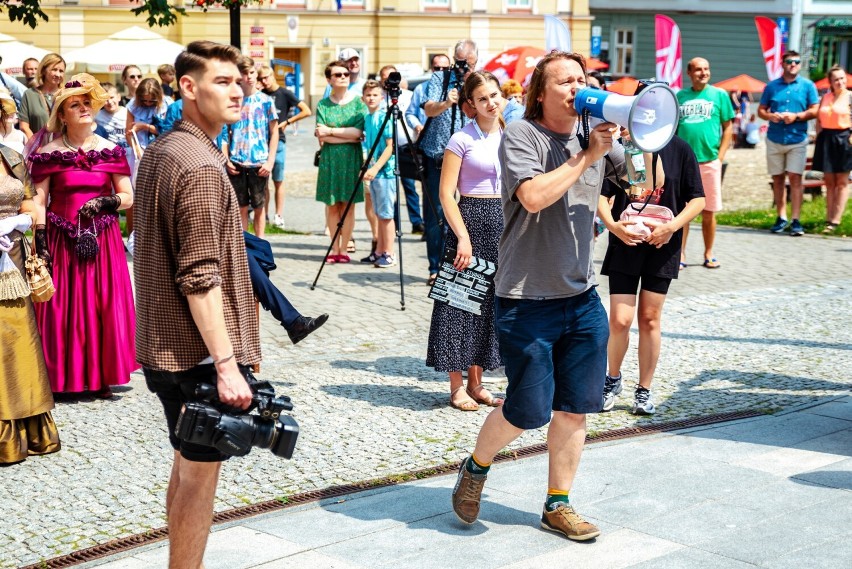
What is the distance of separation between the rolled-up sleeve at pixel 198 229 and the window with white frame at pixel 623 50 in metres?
51.7

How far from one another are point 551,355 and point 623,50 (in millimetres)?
51418

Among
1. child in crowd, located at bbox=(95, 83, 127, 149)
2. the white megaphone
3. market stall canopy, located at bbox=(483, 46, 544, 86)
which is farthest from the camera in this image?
market stall canopy, located at bbox=(483, 46, 544, 86)

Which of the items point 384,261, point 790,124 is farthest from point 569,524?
point 790,124

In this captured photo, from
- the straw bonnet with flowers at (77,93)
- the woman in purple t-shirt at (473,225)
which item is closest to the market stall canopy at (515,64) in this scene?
the woman in purple t-shirt at (473,225)

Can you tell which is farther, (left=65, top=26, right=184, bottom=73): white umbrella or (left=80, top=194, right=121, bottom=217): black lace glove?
(left=65, top=26, right=184, bottom=73): white umbrella

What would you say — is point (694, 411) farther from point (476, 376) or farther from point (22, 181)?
point (22, 181)

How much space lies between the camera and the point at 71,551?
469 cm

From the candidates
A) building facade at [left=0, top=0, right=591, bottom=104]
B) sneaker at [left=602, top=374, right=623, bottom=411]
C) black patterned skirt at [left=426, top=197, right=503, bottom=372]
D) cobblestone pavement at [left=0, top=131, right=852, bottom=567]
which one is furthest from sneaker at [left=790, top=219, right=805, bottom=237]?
building facade at [left=0, top=0, right=591, bottom=104]

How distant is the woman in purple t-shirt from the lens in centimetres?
662

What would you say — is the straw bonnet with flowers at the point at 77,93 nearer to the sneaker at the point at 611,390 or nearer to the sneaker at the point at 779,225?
the sneaker at the point at 611,390

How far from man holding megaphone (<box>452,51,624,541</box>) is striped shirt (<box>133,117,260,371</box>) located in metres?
1.18

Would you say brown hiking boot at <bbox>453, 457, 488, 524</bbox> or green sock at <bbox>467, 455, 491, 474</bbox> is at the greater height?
green sock at <bbox>467, 455, 491, 474</bbox>

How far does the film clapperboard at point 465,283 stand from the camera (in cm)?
657

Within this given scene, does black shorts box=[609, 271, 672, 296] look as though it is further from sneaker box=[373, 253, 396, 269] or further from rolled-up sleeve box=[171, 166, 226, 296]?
sneaker box=[373, 253, 396, 269]
